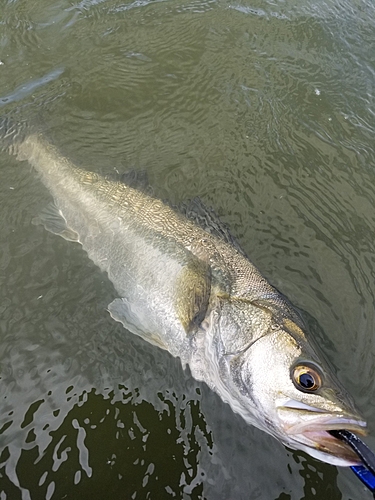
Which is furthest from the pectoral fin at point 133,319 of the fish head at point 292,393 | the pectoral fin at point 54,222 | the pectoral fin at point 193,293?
the pectoral fin at point 54,222

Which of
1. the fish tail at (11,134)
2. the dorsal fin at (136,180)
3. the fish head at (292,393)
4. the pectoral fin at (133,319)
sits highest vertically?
the fish head at (292,393)

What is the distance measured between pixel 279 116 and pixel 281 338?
405 cm

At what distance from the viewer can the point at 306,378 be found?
120 inches

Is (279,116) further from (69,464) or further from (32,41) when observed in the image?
(69,464)

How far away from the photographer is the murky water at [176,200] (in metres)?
3.58

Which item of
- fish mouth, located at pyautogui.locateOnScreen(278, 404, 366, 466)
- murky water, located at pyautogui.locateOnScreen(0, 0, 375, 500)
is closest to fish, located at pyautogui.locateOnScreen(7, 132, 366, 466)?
fish mouth, located at pyautogui.locateOnScreen(278, 404, 366, 466)

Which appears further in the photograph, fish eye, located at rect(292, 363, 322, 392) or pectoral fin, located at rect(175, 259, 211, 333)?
pectoral fin, located at rect(175, 259, 211, 333)

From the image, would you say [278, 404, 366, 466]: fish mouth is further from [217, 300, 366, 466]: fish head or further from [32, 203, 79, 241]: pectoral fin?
[32, 203, 79, 241]: pectoral fin

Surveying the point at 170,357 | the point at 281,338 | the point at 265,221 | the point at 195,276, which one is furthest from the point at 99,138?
the point at 281,338

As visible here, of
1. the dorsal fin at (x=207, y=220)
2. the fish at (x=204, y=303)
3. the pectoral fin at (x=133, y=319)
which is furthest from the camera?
the dorsal fin at (x=207, y=220)

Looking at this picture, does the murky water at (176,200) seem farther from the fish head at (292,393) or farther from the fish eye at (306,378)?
the fish eye at (306,378)

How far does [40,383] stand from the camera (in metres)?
3.95

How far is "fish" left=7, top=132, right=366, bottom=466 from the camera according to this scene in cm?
296

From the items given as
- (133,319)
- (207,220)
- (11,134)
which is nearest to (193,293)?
(133,319)
